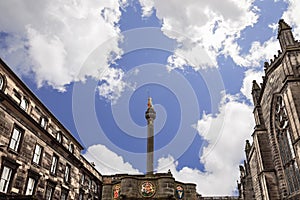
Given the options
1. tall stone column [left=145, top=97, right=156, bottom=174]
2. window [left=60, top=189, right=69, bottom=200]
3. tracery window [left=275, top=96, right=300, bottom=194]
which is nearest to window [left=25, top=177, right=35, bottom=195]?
window [left=60, top=189, right=69, bottom=200]

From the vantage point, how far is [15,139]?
18734 mm

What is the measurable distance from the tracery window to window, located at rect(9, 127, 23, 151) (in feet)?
68.6

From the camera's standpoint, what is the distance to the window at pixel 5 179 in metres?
16.6

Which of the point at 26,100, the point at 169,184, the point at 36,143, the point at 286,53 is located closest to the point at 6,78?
the point at 26,100

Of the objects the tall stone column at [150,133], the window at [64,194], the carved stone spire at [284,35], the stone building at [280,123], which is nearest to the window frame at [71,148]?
the window at [64,194]

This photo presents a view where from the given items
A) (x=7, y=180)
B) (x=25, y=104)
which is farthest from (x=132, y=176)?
(x=25, y=104)

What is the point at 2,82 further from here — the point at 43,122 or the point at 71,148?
the point at 71,148

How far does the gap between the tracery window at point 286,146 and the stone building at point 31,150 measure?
61.5 ft

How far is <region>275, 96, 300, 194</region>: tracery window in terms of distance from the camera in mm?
18344

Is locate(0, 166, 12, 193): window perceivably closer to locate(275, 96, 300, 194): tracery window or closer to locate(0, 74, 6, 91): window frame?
locate(0, 74, 6, 91): window frame

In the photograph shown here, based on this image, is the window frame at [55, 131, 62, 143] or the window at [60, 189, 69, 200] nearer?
the window at [60, 189, 69, 200]

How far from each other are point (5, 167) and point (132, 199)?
10.2 meters

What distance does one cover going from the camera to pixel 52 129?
25.0m

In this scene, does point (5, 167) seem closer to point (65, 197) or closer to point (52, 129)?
point (52, 129)
